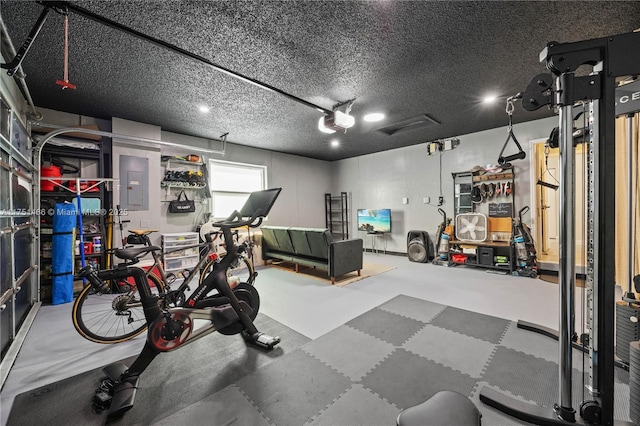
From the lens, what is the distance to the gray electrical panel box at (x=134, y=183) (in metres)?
4.25

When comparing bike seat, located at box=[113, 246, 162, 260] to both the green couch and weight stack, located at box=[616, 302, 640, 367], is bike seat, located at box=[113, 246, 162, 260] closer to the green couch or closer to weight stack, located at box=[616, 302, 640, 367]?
the green couch

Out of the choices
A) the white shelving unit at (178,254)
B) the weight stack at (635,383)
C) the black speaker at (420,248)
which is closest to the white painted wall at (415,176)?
the black speaker at (420,248)

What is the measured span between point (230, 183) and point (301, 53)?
4082mm

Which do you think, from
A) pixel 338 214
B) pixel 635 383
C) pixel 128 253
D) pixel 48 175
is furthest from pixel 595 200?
pixel 338 214

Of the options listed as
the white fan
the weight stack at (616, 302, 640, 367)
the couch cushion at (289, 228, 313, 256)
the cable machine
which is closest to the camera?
the cable machine

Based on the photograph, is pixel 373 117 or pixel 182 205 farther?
pixel 182 205

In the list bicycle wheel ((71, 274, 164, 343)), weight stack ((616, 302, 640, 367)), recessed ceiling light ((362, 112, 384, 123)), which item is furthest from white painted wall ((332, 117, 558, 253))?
bicycle wheel ((71, 274, 164, 343))

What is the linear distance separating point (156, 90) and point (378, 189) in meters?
5.64

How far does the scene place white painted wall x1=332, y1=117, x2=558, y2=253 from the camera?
497 centimetres

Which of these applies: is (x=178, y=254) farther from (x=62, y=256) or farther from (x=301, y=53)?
(x=301, y=53)

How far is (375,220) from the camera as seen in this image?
7.21m

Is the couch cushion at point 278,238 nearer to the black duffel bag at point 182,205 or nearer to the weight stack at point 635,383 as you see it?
the black duffel bag at point 182,205

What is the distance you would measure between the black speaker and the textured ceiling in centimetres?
288

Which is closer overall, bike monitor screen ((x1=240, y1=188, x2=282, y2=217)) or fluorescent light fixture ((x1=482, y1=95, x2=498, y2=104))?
bike monitor screen ((x1=240, y1=188, x2=282, y2=217))
